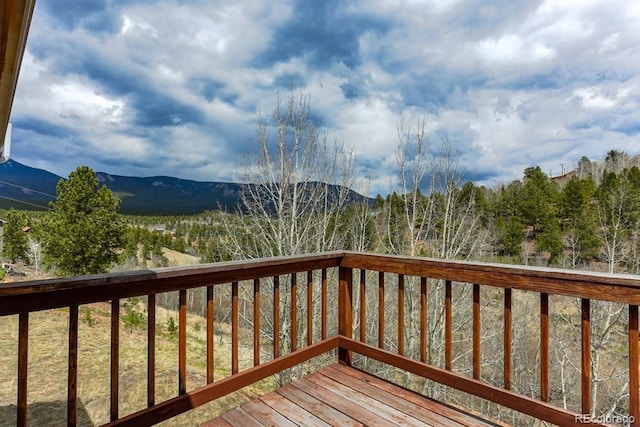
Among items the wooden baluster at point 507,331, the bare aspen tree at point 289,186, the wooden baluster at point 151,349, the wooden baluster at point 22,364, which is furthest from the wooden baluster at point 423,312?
the bare aspen tree at point 289,186

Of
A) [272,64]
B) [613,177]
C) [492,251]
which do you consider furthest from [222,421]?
[613,177]

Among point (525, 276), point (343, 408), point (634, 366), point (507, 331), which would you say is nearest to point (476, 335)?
point (507, 331)

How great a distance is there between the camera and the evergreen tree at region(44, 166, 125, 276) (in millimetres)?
14098

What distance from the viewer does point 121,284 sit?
157cm

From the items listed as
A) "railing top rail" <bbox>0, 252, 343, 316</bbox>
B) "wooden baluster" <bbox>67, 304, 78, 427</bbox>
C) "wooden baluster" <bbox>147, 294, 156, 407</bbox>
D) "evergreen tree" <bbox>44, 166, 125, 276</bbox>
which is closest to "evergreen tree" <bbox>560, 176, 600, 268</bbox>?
"railing top rail" <bbox>0, 252, 343, 316</bbox>

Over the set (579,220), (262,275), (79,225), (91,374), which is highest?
(579,220)

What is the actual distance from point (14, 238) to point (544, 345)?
25424 mm

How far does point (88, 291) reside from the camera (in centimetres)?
148

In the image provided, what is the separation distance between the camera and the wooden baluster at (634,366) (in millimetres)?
1521

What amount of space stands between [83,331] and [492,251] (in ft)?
50.8

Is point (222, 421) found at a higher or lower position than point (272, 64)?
lower

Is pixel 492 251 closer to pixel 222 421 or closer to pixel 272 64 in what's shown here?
pixel 272 64

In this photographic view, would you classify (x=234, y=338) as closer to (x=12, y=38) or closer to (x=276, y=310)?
(x=276, y=310)

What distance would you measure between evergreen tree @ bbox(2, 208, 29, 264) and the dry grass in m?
12.9
